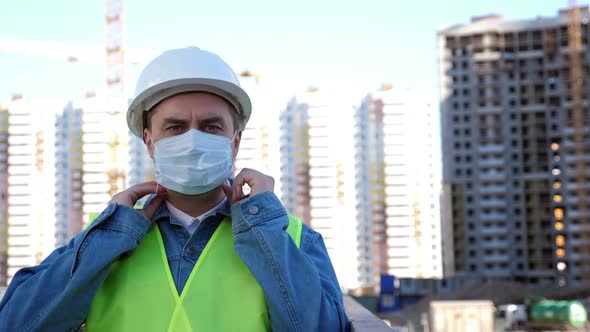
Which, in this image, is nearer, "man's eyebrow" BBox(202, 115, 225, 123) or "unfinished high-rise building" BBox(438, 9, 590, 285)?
"man's eyebrow" BBox(202, 115, 225, 123)

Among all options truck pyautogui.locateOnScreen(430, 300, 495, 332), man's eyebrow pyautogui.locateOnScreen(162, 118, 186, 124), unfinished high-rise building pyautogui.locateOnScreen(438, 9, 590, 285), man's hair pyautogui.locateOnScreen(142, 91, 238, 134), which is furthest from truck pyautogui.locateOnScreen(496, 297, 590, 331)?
man's eyebrow pyautogui.locateOnScreen(162, 118, 186, 124)

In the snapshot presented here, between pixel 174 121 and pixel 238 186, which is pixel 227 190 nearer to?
pixel 238 186

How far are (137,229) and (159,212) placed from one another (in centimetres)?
13

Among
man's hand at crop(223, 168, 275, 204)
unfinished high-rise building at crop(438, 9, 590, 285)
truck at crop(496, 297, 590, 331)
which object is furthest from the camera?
unfinished high-rise building at crop(438, 9, 590, 285)

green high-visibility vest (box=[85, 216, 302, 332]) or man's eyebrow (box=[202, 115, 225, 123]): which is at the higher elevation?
man's eyebrow (box=[202, 115, 225, 123])

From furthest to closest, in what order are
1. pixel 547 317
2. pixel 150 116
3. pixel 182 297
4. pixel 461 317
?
pixel 547 317, pixel 461 317, pixel 150 116, pixel 182 297

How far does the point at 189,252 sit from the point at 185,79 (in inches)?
16.3

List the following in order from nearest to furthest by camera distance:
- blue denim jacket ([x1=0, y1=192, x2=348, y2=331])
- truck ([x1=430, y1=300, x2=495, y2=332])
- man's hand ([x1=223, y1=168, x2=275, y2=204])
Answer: blue denim jacket ([x1=0, y1=192, x2=348, y2=331]), man's hand ([x1=223, y1=168, x2=275, y2=204]), truck ([x1=430, y1=300, x2=495, y2=332])

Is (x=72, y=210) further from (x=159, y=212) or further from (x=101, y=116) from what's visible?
(x=159, y=212)

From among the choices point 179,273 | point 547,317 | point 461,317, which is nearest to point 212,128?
point 179,273

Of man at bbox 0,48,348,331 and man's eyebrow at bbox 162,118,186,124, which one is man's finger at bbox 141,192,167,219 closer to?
man at bbox 0,48,348,331

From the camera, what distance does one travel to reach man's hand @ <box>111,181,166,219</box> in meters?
1.96

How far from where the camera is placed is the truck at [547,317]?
107ft

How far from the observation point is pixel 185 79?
199cm
